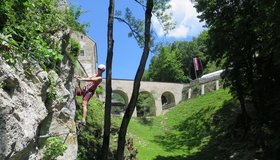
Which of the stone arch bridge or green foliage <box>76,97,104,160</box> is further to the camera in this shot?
the stone arch bridge

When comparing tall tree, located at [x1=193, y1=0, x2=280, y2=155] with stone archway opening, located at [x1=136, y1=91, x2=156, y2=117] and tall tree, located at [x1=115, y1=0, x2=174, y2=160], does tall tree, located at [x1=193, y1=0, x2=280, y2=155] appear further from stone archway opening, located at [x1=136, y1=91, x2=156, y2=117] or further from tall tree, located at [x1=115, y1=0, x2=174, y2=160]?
stone archway opening, located at [x1=136, y1=91, x2=156, y2=117]

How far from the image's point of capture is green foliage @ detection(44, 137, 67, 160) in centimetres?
663

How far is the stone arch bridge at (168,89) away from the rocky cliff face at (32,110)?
31.1 m

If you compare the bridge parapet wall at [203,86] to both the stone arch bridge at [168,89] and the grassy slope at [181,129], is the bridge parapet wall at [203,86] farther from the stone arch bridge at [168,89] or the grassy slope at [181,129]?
the grassy slope at [181,129]

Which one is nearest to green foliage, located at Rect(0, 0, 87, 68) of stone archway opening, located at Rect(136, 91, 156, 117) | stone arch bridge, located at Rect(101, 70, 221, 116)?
stone arch bridge, located at Rect(101, 70, 221, 116)

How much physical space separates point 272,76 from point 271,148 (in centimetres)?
488

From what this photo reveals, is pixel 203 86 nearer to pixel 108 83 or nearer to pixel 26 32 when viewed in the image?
pixel 108 83

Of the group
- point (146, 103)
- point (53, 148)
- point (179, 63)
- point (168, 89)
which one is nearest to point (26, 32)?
point (53, 148)

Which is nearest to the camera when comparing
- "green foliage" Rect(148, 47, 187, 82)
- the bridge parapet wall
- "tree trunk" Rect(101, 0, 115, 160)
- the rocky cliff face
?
the rocky cliff face

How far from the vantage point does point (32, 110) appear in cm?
592

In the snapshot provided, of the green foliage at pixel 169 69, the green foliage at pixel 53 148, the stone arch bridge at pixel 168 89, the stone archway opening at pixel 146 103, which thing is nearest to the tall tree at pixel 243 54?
the green foliage at pixel 53 148

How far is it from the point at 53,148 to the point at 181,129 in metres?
23.6

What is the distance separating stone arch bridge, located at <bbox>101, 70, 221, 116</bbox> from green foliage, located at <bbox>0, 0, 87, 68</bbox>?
105ft

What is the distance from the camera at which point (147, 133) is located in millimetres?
29719
